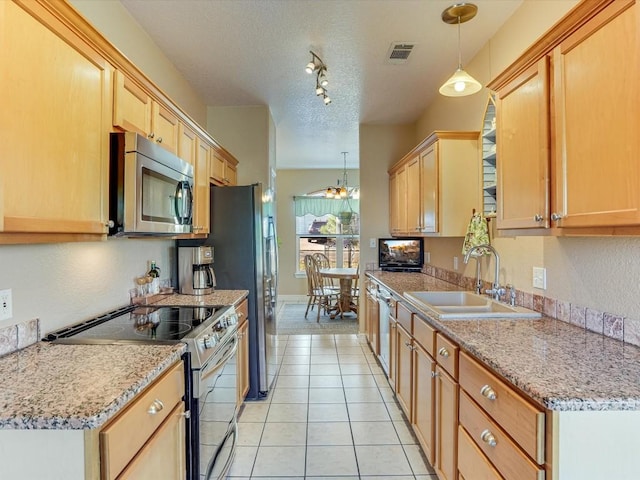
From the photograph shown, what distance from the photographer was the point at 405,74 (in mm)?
3260

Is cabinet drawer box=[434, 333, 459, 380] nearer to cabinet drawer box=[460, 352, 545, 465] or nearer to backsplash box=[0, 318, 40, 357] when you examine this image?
cabinet drawer box=[460, 352, 545, 465]

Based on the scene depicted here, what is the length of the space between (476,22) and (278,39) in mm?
1341

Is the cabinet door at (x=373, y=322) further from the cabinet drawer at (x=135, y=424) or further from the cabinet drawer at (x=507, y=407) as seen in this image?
the cabinet drawer at (x=135, y=424)

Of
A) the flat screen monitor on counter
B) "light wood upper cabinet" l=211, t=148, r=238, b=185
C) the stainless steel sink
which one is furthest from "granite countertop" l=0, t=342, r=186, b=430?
the flat screen monitor on counter

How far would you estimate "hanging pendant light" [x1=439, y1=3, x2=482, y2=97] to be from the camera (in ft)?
7.26

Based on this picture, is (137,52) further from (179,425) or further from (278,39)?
(179,425)

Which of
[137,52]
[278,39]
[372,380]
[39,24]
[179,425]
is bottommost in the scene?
[372,380]

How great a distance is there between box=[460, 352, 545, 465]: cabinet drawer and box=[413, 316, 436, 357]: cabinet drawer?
0.39 m

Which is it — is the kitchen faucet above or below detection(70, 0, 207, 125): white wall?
below

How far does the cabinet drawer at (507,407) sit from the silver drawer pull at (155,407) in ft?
3.74

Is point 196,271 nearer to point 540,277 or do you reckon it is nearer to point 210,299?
point 210,299

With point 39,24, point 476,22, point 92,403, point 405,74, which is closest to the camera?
point 92,403

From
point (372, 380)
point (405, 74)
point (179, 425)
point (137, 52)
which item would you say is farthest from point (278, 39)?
point (372, 380)

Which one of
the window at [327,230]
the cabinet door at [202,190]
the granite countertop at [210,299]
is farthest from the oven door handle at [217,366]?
the window at [327,230]
